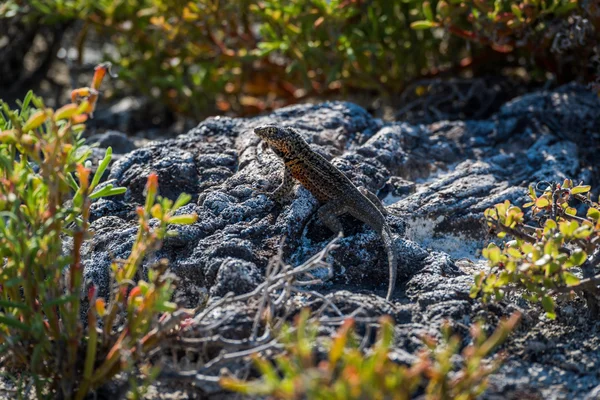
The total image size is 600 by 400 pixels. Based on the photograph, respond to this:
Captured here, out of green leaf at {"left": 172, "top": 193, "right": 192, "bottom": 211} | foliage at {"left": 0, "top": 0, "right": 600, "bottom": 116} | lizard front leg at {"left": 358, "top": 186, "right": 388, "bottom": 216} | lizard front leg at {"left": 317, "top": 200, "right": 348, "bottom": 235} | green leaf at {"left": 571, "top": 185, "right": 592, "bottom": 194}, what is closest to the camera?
green leaf at {"left": 172, "top": 193, "right": 192, "bottom": 211}

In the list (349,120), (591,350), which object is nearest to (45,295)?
(591,350)

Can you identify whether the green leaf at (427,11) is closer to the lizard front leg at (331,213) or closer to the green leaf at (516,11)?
the green leaf at (516,11)

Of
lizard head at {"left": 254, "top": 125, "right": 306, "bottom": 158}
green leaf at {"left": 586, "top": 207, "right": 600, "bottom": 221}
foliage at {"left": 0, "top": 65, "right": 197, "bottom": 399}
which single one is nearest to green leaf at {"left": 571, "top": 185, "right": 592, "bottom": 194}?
green leaf at {"left": 586, "top": 207, "right": 600, "bottom": 221}

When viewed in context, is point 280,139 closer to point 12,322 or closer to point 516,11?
point 516,11

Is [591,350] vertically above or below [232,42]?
below

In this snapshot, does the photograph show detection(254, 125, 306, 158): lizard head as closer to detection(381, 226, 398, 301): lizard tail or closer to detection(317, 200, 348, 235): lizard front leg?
detection(317, 200, 348, 235): lizard front leg

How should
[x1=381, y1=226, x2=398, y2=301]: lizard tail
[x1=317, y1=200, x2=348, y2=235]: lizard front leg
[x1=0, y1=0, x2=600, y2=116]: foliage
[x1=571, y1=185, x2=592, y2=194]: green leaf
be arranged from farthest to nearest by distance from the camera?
[x1=0, y1=0, x2=600, y2=116]: foliage < [x1=317, y1=200, x2=348, y2=235]: lizard front leg < [x1=571, y1=185, x2=592, y2=194]: green leaf < [x1=381, y1=226, x2=398, y2=301]: lizard tail

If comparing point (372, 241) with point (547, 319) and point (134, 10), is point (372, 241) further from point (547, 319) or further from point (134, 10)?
point (134, 10)
